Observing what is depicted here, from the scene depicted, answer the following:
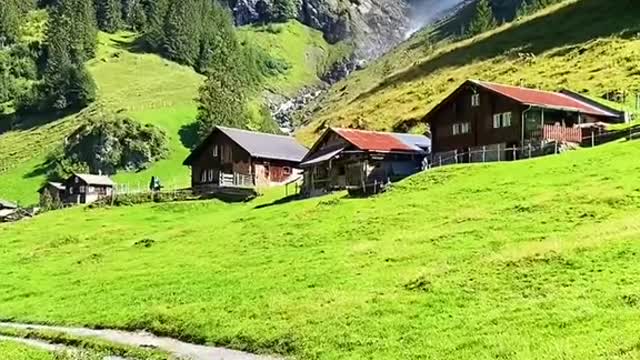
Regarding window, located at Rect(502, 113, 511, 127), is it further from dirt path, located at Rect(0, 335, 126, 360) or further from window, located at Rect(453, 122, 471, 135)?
dirt path, located at Rect(0, 335, 126, 360)

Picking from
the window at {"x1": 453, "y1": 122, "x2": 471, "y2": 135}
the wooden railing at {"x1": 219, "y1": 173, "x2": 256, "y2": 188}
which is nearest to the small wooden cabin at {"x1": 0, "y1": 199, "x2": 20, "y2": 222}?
the wooden railing at {"x1": 219, "y1": 173, "x2": 256, "y2": 188}

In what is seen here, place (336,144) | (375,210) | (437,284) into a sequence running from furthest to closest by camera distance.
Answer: (336,144)
(375,210)
(437,284)

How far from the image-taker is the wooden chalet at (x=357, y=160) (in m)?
83.8

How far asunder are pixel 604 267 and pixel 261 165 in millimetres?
77190

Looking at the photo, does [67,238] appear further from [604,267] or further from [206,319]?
[604,267]

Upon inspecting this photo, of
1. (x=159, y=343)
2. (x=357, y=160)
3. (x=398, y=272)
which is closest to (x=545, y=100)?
(x=357, y=160)

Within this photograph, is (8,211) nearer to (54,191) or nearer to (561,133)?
(54,191)

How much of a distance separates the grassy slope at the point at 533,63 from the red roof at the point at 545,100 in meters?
24.7

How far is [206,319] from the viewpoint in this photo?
36.8m

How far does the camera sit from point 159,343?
1393 inches

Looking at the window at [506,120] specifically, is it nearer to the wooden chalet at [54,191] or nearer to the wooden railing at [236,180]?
the wooden railing at [236,180]

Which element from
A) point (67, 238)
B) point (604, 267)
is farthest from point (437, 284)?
point (67, 238)

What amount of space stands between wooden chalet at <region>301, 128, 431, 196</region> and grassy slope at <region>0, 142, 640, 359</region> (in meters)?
13.3

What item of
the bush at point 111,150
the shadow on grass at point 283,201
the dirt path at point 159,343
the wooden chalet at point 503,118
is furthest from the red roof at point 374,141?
the bush at point 111,150
